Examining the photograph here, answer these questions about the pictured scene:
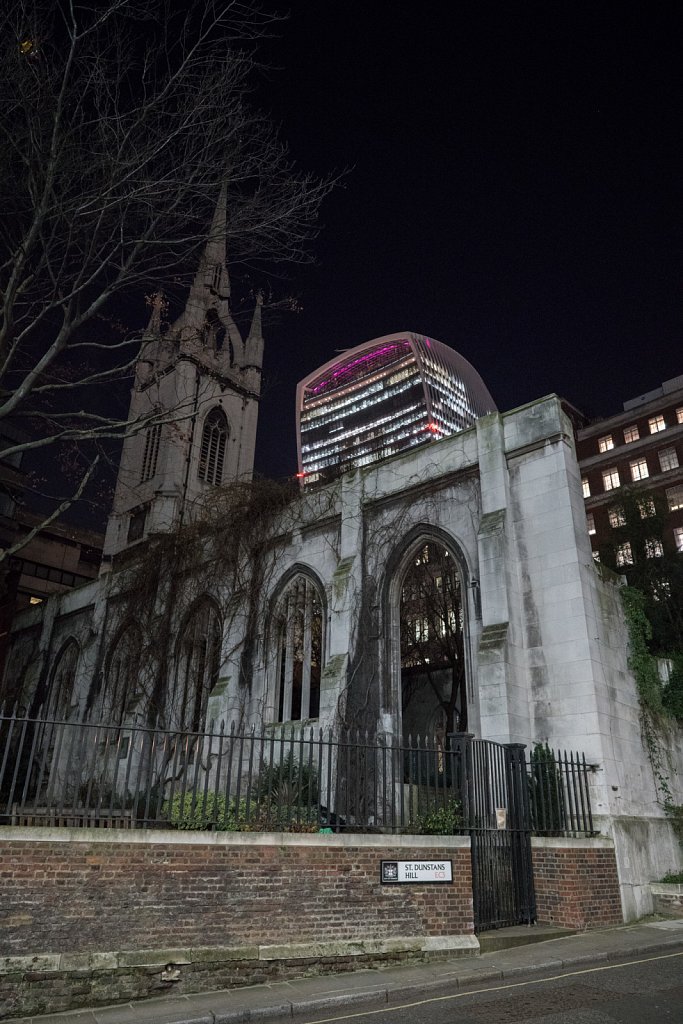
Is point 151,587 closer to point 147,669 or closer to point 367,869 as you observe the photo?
point 147,669

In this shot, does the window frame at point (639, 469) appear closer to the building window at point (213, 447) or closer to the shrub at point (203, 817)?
the building window at point (213, 447)

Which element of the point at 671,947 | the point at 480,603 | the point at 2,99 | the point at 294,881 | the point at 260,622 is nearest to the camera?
the point at 294,881

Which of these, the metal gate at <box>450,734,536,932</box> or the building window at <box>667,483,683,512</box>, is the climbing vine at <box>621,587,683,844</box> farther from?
the building window at <box>667,483,683,512</box>

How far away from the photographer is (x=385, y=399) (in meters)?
138

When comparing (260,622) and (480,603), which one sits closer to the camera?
(480,603)

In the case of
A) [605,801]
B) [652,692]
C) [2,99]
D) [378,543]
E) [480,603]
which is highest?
[2,99]

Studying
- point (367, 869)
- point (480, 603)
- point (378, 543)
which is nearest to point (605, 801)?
point (480, 603)

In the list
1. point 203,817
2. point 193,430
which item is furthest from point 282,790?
point 193,430

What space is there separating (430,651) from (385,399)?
11435 centimetres

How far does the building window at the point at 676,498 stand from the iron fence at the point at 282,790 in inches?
1466

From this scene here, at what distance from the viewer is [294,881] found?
26.4 feet

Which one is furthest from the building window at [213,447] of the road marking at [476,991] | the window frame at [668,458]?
the road marking at [476,991]

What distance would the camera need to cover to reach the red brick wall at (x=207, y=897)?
6.79m

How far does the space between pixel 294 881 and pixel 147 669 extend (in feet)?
56.9
